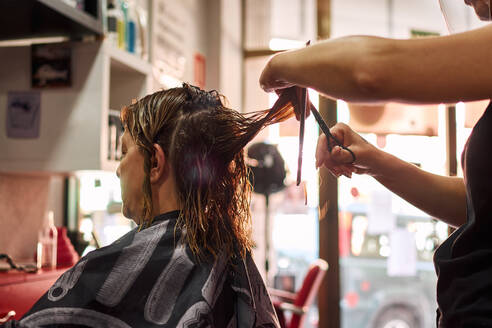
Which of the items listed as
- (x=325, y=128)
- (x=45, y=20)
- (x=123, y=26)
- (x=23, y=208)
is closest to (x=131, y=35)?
(x=123, y=26)

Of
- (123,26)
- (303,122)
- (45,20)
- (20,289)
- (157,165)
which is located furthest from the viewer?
(123,26)

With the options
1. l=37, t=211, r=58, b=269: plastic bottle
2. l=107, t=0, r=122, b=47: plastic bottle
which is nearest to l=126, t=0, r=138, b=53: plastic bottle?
l=107, t=0, r=122, b=47: plastic bottle

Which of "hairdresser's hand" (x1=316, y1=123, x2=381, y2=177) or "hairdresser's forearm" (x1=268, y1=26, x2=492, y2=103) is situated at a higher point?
"hairdresser's forearm" (x1=268, y1=26, x2=492, y2=103)

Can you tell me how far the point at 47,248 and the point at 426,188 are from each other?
1622 mm

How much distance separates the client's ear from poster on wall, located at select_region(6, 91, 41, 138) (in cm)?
108

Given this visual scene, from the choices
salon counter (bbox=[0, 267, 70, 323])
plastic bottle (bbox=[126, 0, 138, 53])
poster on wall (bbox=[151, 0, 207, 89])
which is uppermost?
poster on wall (bbox=[151, 0, 207, 89])

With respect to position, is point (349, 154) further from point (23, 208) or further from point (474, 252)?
point (23, 208)

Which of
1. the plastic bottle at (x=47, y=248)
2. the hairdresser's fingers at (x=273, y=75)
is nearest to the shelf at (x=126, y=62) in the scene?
the plastic bottle at (x=47, y=248)

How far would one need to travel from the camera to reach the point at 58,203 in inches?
102

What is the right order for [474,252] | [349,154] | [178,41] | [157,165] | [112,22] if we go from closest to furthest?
1. [474,252]
2. [349,154]
3. [157,165]
4. [112,22]
5. [178,41]

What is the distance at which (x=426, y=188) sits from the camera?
120 centimetres

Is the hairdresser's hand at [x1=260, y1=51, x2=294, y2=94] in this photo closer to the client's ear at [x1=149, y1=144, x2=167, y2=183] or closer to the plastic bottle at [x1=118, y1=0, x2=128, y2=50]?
the client's ear at [x1=149, y1=144, x2=167, y2=183]

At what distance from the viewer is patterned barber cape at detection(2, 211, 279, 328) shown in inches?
43.2

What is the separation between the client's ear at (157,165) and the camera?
1267 mm
